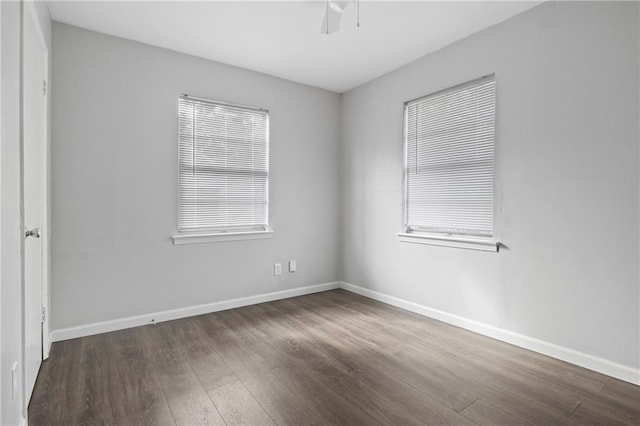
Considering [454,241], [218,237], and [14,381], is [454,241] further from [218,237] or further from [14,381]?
[14,381]

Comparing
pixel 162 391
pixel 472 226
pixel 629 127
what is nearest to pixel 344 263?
pixel 472 226

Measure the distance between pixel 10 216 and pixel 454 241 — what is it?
304cm

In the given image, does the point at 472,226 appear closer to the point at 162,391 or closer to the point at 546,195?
the point at 546,195

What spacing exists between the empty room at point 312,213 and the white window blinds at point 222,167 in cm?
2

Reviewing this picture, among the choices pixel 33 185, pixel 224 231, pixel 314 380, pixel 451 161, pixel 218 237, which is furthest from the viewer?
pixel 224 231

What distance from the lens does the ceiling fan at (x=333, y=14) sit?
8.07 ft

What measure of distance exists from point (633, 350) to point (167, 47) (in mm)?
4288

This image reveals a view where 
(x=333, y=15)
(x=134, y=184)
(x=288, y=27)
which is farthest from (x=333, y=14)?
(x=134, y=184)

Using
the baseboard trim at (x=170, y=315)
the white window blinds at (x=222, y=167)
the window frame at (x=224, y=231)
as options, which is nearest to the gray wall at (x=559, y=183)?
the baseboard trim at (x=170, y=315)

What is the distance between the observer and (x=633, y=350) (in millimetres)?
2146

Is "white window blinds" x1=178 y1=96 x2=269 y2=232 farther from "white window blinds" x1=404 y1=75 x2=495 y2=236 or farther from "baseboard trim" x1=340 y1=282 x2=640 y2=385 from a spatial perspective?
"baseboard trim" x1=340 y1=282 x2=640 y2=385

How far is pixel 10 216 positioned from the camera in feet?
4.69

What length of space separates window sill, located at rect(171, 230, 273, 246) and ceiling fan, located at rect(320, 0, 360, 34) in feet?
6.96

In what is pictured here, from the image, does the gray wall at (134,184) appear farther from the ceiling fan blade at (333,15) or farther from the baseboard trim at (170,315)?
the ceiling fan blade at (333,15)
